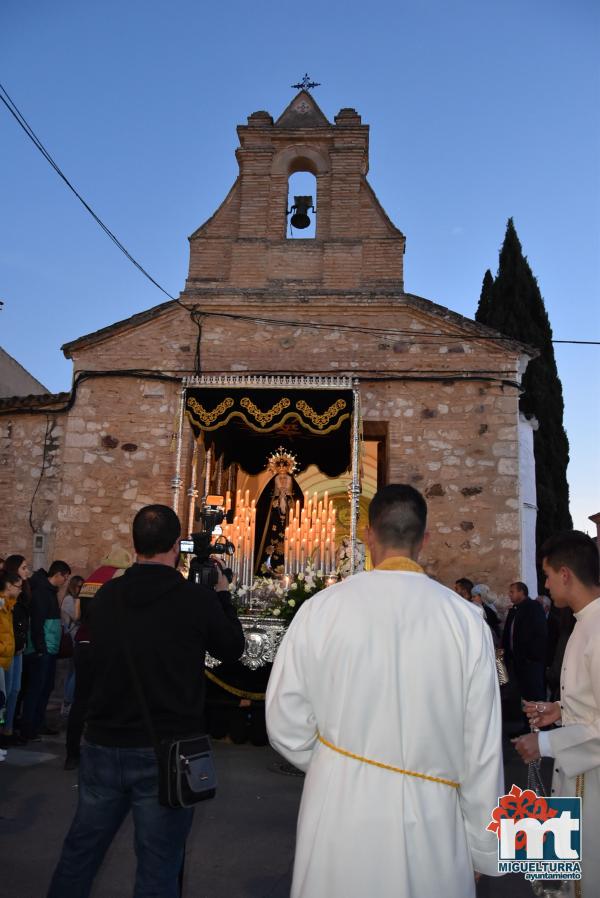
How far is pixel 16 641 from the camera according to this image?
6.37m

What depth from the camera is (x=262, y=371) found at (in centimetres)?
1052

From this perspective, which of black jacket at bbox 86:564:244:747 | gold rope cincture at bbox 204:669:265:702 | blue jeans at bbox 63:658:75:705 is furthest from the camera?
blue jeans at bbox 63:658:75:705

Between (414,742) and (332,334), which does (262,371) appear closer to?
(332,334)

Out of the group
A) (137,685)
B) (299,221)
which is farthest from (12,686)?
(299,221)

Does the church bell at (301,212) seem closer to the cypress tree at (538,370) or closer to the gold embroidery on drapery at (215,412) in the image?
the gold embroidery on drapery at (215,412)

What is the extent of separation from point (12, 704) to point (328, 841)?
542cm

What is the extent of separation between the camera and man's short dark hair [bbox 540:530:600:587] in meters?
2.89

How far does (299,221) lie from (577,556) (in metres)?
9.36

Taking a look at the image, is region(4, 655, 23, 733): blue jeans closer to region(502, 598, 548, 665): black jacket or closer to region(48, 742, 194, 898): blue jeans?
region(48, 742, 194, 898): blue jeans

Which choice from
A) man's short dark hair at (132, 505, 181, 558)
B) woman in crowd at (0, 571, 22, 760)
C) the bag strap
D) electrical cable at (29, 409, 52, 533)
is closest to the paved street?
woman in crowd at (0, 571, 22, 760)

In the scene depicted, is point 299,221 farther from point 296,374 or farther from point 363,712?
point 363,712

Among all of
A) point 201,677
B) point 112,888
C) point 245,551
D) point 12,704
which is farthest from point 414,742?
point 245,551

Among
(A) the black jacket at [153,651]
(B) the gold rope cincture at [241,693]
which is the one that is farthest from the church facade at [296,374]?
(A) the black jacket at [153,651]

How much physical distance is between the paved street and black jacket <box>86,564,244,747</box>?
5.28 ft
